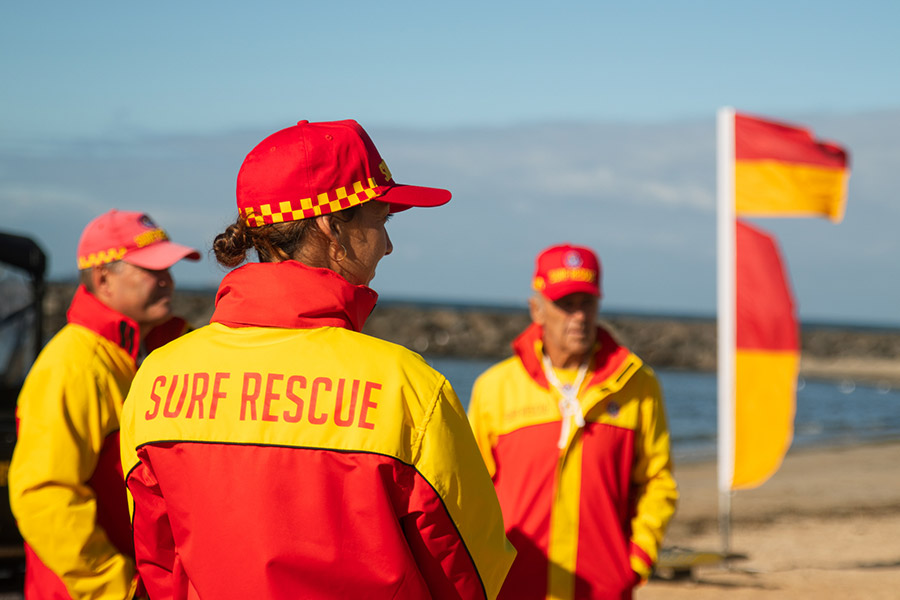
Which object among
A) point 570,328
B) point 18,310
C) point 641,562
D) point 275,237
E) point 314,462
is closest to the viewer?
point 314,462

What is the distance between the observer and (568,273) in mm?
3943

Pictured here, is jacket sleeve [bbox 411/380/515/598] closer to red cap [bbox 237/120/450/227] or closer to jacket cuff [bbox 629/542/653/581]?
red cap [bbox 237/120/450/227]

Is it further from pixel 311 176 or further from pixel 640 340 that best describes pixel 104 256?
pixel 640 340

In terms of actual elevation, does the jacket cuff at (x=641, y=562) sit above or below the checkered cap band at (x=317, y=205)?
below

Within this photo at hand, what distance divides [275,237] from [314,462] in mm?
466

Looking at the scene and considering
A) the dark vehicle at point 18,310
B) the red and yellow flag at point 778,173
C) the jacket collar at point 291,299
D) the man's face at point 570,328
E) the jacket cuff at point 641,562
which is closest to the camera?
the jacket collar at point 291,299

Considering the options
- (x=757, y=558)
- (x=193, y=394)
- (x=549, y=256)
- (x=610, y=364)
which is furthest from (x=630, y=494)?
(x=757, y=558)

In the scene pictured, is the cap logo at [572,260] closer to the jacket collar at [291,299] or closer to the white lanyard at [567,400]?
the white lanyard at [567,400]

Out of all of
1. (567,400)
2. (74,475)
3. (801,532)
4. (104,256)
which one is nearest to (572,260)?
(567,400)

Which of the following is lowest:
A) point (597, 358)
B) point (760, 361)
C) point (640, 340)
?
point (640, 340)

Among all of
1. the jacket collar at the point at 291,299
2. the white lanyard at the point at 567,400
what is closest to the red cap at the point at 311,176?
the jacket collar at the point at 291,299

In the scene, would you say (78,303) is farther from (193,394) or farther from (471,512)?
(471,512)

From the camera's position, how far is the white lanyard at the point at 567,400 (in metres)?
3.70

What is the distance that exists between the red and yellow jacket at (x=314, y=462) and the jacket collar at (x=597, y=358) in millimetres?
2074
